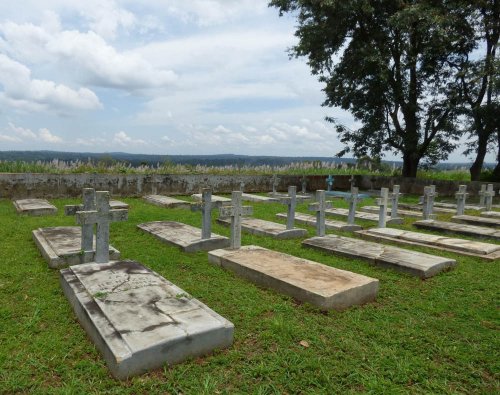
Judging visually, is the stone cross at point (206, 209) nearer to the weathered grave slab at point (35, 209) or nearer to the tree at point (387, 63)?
the weathered grave slab at point (35, 209)

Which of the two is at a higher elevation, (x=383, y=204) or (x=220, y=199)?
(x=383, y=204)

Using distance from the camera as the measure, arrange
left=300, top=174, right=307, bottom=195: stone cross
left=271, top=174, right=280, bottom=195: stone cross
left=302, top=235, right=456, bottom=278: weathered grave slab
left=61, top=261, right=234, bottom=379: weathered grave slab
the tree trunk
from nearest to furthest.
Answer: left=61, top=261, right=234, bottom=379: weathered grave slab, left=302, top=235, right=456, bottom=278: weathered grave slab, left=271, top=174, right=280, bottom=195: stone cross, left=300, top=174, right=307, bottom=195: stone cross, the tree trunk

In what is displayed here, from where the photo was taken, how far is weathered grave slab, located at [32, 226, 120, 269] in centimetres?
481

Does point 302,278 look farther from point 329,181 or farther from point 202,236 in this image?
point 329,181

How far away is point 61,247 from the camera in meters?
5.22

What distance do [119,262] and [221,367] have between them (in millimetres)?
2267

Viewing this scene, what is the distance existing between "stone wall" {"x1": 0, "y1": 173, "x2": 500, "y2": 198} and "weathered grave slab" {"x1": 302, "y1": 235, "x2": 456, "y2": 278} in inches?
309

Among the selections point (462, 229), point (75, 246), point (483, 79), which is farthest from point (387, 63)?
point (75, 246)

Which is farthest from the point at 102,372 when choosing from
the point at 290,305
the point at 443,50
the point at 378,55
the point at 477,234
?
the point at 443,50

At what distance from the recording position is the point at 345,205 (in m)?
12.0

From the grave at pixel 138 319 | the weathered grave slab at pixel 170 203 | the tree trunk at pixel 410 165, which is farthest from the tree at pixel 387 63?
the grave at pixel 138 319

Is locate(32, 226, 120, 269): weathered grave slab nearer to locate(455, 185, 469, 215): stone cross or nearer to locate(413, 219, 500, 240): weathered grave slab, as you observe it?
locate(413, 219, 500, 240): weathered grave slab

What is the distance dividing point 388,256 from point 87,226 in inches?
159

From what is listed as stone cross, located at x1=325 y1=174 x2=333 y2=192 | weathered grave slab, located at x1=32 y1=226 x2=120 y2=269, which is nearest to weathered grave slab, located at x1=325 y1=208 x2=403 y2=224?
stone cross, located at x1=325 y1=174 x2=333 y2=192
